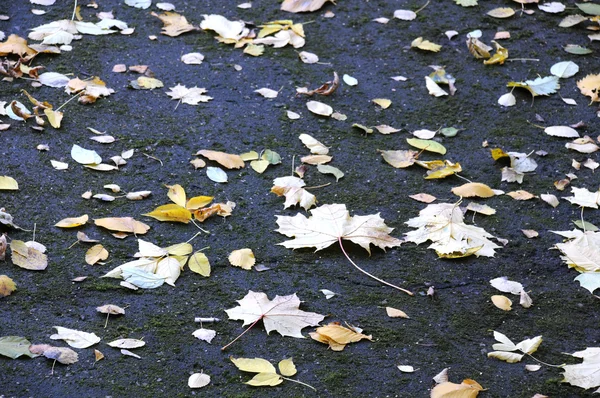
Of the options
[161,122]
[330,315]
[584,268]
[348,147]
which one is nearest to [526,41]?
[348,147]

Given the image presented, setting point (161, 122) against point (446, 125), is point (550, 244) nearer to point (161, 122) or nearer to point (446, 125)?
point (446, 125)

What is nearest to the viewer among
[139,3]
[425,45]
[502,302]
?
[502,302]

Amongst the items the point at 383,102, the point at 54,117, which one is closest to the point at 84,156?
the point at 54,117

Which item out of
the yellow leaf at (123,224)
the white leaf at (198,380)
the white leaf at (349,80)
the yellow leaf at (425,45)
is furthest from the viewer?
the yellow leaf at (425,45)

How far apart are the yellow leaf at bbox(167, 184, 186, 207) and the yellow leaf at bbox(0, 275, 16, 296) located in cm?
71

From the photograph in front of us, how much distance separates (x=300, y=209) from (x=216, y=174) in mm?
411

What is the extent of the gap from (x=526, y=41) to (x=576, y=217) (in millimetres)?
1550

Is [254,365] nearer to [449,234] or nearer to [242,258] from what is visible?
[242,258]

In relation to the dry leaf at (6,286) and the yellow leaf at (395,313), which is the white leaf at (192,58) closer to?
the dry leaf at (6,286)

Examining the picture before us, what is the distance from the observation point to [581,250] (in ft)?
8.77

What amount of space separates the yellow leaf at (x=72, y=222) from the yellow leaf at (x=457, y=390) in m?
1.39

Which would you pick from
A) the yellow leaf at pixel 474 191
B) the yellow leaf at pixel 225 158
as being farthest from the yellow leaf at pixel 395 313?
the yellow leaf at pixel 225 158

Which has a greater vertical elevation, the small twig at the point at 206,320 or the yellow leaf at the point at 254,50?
the yellow leaf at the point at 254,50

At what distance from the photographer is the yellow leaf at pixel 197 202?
2.79m
